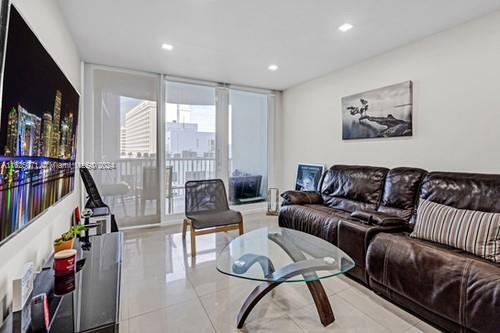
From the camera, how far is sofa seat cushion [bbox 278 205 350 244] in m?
2.74

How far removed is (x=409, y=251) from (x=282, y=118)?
3861 millimetres

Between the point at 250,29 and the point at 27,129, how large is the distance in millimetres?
2168

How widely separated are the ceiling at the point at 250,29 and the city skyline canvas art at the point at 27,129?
107 centimetres

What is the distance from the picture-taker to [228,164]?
481cm

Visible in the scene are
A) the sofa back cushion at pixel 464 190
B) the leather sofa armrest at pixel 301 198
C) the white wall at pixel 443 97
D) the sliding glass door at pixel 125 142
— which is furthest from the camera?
the sliding glass door at pixel 125 142

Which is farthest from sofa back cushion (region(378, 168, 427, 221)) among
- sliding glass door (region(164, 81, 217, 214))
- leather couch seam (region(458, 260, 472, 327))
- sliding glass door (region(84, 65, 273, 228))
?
sliding glass door (region(164, 81, 217, 214))

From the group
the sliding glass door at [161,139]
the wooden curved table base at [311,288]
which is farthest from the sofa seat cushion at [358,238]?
the sliding glass door at [161,139]

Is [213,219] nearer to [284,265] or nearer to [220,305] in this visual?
[220,305]

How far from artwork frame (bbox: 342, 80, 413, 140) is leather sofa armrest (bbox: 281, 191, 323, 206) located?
99cm

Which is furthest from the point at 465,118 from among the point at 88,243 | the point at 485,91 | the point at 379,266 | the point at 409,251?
the point at 88,243

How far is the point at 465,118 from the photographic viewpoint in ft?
8.22

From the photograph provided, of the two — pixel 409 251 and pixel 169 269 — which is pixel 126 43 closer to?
pixel 169 269

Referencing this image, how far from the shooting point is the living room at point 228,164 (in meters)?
1.39

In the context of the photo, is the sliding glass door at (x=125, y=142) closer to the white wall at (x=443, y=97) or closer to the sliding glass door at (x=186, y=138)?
the sliding glass door at (x=186, y=138)
